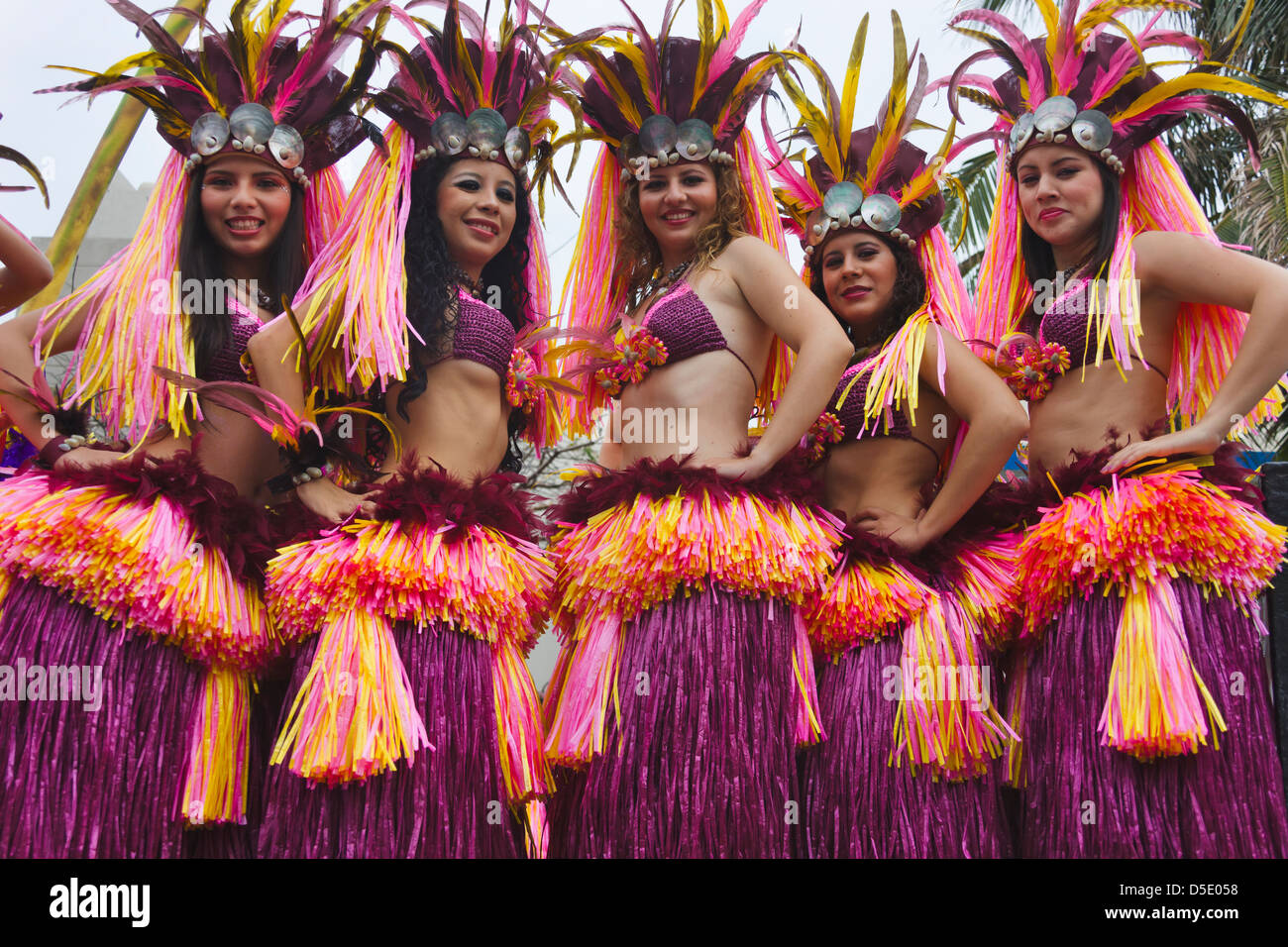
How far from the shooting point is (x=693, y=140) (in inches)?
130

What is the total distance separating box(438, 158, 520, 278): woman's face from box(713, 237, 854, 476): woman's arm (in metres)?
0.74

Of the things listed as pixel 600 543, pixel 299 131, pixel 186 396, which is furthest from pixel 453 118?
pixel 600 543

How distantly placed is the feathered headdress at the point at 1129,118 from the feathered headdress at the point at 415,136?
4.36 ft

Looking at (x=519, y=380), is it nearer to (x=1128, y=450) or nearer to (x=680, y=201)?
(x=680, y=201)

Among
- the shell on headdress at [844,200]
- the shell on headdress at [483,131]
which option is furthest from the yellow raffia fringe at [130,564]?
the shell on headdress at [844,200]

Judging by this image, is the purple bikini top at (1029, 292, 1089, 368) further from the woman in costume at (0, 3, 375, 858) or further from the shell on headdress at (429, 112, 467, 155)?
the woman in costume at (0, 3, 375, 858)

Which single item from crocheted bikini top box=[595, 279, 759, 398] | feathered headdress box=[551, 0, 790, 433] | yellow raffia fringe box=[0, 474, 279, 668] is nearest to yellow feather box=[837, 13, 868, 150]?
feathered headdress box=[551, 0, 790, 433]

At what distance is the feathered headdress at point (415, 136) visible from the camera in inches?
123

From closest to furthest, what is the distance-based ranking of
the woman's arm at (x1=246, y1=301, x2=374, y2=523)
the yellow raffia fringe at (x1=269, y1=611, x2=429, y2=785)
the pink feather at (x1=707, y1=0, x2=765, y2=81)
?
the yellow raffia fringe at (x1=269, y1=611, x2=429, y2=785)
the woman's arm at (x1=246, y1=301, x2=374, y2=523)
the pink feather at (x1=707, y1=0, x2=765, y2=81)

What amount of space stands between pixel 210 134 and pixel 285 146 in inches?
8.1

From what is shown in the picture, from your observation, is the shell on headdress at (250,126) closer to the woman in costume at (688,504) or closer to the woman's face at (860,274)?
the woman in costume at (688,504)

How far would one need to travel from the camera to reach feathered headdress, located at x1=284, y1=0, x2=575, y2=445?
3.11 m

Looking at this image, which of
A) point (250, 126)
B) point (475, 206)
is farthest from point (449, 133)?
point (250, 126)

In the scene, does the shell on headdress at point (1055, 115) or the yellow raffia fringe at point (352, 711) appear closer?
the yellow raffia fringe at point (352, 711)
